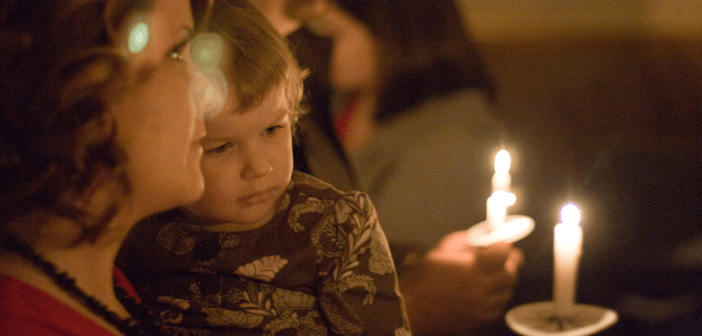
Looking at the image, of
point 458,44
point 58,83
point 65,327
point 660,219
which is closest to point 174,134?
point 58,83

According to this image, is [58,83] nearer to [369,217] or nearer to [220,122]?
[220,122]

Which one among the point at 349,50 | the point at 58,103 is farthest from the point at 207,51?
the point at 349,50

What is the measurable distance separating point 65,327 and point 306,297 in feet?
1.22

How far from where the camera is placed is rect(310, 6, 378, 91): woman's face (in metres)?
1.32

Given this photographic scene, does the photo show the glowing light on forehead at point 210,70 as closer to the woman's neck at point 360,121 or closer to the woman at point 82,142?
the woman at point 82,142

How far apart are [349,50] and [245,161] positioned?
0.73 meters

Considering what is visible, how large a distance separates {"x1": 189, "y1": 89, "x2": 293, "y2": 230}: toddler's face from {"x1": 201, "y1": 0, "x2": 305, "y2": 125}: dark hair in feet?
0.05

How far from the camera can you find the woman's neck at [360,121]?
1509 millimetres

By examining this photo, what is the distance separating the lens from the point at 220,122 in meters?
0.73

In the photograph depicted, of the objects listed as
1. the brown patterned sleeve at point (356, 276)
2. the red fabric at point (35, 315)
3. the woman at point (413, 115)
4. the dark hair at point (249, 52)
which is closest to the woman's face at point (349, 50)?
the woman at point (413, 115)

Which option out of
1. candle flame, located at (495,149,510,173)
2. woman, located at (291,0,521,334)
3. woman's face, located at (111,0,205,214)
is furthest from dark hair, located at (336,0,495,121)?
woman's face, located at (111,0,205,214)

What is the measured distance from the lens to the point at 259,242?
862 millimetres

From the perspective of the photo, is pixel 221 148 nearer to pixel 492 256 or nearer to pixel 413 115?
pixel 492 256

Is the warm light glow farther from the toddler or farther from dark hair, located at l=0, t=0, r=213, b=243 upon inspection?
dark hair, located at l=0, t=0, r=213, b=243
